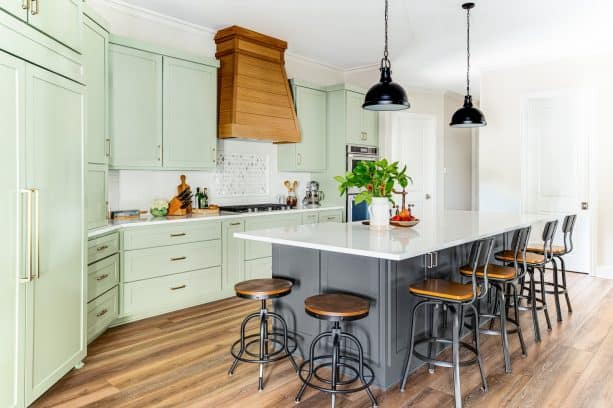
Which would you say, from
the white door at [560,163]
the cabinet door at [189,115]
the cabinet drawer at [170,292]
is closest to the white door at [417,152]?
the white door at [560,163]

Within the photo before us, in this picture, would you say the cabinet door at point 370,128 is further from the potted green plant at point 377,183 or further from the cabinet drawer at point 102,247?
the cabinet drawer at point 102,247

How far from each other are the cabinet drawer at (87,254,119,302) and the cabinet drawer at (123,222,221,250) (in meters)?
0.20

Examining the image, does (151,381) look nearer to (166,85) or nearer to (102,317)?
(102,317)

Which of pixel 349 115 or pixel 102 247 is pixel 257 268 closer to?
pixel 102 247

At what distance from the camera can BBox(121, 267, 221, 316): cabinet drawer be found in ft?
12.2

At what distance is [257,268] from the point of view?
475 centimetres

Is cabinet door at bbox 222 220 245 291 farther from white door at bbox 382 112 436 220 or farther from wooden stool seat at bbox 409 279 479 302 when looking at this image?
white door at bbox 382 112 436 220

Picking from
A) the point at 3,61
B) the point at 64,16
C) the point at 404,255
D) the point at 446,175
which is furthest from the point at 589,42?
the point at 3,61

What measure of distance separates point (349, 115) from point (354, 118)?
117mm

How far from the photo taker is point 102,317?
334 centimetres

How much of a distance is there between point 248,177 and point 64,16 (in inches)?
120

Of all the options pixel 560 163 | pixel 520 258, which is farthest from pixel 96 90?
pixel 560 163

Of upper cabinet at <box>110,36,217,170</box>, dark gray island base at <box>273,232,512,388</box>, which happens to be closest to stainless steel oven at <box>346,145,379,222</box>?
upper cabinet at <box>110,36,217,170</box>

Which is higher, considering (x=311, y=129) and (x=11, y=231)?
(x=311, y=129)
